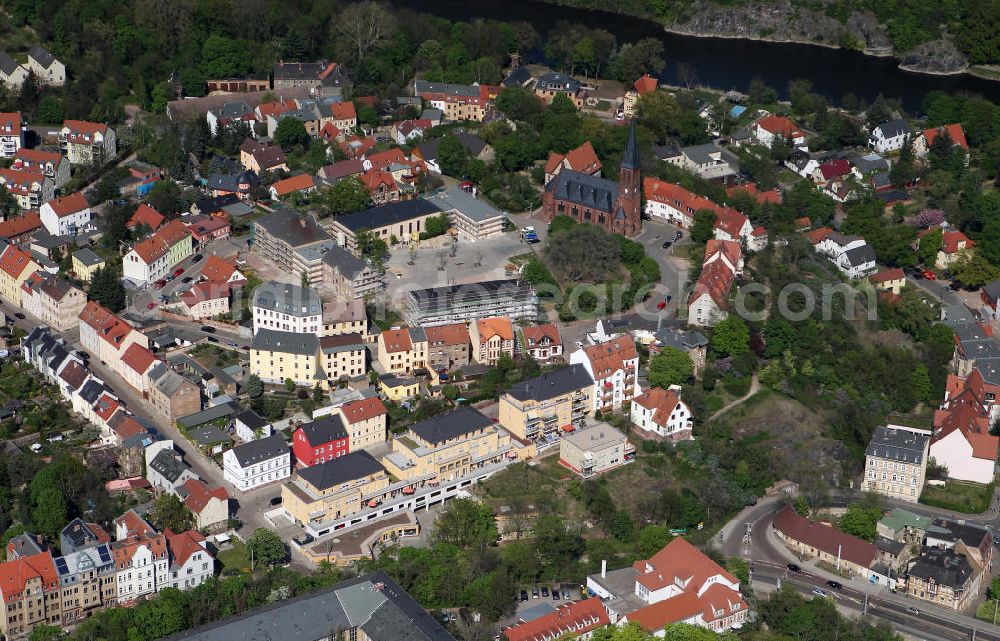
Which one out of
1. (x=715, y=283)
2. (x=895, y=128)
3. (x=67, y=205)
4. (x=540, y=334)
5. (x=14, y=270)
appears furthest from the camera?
(x=895, y=128)

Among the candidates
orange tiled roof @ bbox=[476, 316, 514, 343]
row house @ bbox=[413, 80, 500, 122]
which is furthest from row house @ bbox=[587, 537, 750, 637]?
row house @ bbox=[413, 80, 500, 122]

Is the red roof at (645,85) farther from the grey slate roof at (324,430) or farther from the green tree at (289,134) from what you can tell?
the grey slate roof at (324,430)

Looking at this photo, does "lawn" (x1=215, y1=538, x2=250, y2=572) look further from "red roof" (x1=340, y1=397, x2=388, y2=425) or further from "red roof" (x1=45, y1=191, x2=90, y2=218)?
"red roof" (x1=45, y1=191, x2=90, y2=218)

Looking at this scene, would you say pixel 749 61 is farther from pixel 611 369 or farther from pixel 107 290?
pixel 107 290

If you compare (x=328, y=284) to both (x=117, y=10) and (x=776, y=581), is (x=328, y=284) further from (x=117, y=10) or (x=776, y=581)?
(x=117, y=10)

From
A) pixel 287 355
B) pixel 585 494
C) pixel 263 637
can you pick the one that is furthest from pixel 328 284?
pixel 263 637

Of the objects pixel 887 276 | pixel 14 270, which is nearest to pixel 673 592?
pixel 887 276
